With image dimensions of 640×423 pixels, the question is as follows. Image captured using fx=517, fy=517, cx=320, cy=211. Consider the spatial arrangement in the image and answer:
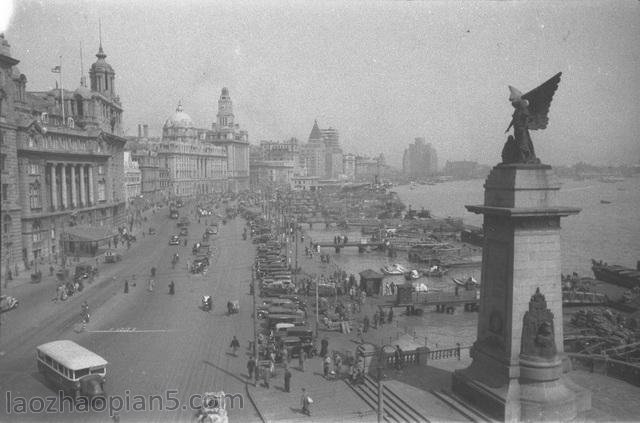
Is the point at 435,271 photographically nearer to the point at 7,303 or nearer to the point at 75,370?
the point at 7,303

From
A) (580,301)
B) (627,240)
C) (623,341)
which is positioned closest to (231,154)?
(627,240)

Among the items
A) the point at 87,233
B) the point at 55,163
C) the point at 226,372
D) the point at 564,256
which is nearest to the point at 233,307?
the point at 226,372

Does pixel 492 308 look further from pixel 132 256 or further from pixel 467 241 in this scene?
pixel 467 241

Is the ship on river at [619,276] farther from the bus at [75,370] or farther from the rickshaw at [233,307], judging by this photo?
the bus at [75,370]

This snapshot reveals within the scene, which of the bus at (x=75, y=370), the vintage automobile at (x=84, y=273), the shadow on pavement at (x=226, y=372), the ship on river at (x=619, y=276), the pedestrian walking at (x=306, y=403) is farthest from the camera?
the ship on river at (x=619, y=276)

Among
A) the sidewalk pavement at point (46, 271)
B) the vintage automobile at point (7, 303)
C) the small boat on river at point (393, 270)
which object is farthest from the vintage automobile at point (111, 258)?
the small boat on river at point (393, 270)

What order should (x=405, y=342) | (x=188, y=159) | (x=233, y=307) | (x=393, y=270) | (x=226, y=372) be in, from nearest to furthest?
(x=226, y=372) → (x=405, y=342) → (x=233, y=307) → (x=393, y=270) → (x=188, y=159)

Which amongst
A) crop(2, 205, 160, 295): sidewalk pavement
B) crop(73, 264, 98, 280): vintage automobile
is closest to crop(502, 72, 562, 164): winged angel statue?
crop(2, 205, 160, 295): sidewalk pavement
